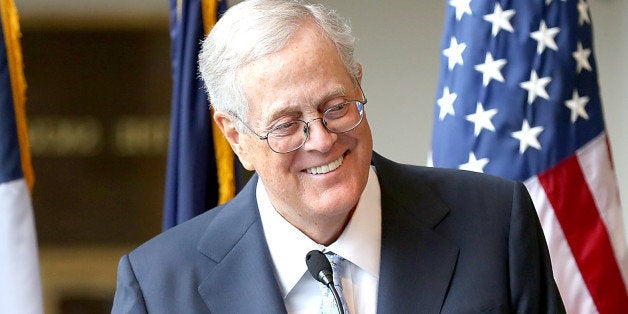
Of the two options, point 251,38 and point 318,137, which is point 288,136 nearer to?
point 318,137

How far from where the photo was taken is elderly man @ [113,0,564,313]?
2107 mm

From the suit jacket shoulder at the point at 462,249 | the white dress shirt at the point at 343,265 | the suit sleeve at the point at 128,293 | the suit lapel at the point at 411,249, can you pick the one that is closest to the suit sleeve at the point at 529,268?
the suit jacket shoulder at the point at 462,249

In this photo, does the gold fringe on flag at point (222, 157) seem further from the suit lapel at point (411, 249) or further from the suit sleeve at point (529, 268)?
the suit sleeve at point (529, 268)

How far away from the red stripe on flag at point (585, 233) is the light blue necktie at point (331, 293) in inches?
41.8

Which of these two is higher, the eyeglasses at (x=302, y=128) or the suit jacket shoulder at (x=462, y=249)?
the eyeglasses at (x=302, y=128)

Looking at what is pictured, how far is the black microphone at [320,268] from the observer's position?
2033 mm

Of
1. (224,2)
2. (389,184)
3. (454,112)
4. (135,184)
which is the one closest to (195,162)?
(224,2)

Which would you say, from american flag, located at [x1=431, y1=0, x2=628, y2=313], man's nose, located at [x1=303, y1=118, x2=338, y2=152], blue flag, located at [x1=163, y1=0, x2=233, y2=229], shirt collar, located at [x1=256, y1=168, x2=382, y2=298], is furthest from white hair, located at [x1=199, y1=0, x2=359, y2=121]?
blue flag, located at [x1=163, y1=0, x2=233, y2=229]

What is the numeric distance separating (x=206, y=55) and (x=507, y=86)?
1.21 metres

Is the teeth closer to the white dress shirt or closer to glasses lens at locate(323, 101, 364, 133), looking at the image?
glasses lens at locate(323, 101, 364, 133)

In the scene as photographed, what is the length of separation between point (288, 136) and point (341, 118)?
0.11m

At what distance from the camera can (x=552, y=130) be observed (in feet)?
10.2

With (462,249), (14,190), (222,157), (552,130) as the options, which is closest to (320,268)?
(462,249)

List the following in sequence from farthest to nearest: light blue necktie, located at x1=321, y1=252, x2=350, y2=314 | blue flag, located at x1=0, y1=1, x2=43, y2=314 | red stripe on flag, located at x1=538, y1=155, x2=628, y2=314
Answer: blue flag, located at x1=0, y1=1, x2=43, y2=314, red stripe on flag, located at x1=538, y1=155, x2=628, y2=314, light blue necktie, located at x1=321, y1=252, x2=350, y2=314
